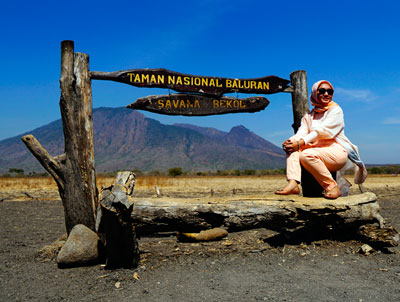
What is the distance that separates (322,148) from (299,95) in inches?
79.7

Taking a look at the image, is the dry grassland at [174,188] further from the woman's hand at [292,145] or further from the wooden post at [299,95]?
the woman's hand at [292,145]

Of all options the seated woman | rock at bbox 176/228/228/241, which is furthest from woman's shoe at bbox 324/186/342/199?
rock at bbox 176/228/228/241

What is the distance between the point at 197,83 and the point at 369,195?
3653 mm

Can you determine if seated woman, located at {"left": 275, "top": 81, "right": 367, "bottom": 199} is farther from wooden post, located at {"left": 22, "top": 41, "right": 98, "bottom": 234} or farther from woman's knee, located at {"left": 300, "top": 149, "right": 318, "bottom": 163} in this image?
wooden post, located at {"left": 22, "top": 41, "right": 98, "bottom": 234}

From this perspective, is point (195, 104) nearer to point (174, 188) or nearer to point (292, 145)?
point (292, 145)

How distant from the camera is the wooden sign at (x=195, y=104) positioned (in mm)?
5887

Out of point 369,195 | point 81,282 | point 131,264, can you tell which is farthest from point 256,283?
point 369,195

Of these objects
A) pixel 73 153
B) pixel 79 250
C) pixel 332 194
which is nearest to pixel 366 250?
pixel 332 194

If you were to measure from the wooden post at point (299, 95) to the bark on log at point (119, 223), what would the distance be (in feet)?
12.6

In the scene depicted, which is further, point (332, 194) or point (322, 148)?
point (322, 148)

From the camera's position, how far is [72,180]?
5.29 meters

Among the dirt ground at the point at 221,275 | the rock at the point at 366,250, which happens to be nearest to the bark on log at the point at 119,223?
the dirt ground at the point at 221,275

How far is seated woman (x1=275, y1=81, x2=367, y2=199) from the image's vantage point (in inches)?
198

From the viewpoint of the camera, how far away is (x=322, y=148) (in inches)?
205
